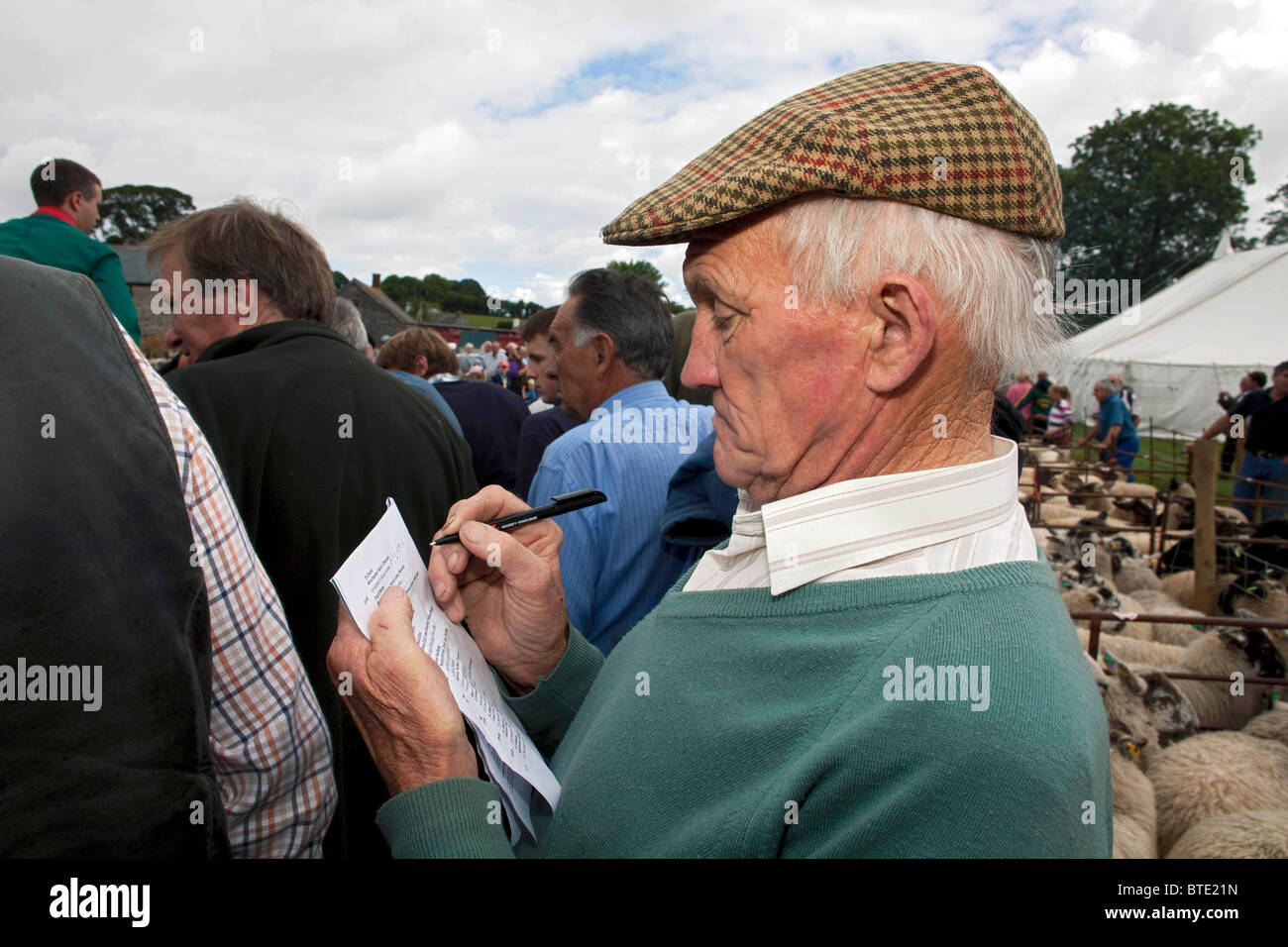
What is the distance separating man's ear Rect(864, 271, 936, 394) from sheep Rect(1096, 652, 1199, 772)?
4.18 m

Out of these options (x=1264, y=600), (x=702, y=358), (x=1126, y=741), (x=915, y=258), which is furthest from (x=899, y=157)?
(x=1264, y=600)

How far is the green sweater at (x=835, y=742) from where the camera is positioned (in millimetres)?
922

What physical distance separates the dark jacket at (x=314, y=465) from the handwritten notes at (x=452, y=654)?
0.98 meters

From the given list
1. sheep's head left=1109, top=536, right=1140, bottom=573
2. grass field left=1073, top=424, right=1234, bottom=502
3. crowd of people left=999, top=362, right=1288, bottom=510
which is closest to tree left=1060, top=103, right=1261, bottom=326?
grass field left=1073, top=424, right=1234, bottom=502

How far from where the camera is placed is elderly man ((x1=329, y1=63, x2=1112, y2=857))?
968mm

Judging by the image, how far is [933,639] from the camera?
3.41ft

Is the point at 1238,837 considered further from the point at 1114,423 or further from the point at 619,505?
the point at 1114,423

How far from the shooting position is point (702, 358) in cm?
133

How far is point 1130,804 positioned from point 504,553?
3.76m

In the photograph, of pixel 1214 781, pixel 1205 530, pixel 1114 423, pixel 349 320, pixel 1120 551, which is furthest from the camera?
pixel 1114 423

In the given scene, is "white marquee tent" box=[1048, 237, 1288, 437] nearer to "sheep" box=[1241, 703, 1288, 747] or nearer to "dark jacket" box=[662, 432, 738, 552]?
"sheep" box=[1241, 703, 1288, 747]
